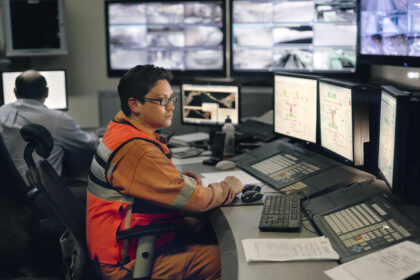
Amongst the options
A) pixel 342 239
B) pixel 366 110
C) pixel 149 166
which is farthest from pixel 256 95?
pixel 342 239

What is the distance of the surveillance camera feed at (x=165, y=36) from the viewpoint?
14.1ft

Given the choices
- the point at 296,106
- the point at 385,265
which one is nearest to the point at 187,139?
the point at 296,106

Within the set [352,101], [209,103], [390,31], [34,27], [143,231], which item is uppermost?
[34,27]

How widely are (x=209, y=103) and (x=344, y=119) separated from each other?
1393 mm

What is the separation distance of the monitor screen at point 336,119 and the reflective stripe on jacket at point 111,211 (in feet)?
2.42

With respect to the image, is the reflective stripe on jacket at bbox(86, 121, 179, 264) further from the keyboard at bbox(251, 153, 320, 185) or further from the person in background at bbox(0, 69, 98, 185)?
the person in background at bbox(0, 69, 98, 185)

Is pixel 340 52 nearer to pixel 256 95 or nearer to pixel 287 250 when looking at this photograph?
pixel 256 95

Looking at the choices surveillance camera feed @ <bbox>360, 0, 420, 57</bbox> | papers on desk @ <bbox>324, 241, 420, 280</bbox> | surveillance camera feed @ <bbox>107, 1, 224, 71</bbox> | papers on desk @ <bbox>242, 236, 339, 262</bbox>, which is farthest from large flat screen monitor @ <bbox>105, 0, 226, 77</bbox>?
papers on desk @ <bbox>324, 241, 420, 280</bbox>

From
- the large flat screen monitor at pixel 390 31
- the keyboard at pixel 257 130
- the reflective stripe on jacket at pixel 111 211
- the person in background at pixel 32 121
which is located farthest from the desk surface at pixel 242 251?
the person in background at pixel 32 121

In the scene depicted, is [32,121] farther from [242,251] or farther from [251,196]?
[242,251]

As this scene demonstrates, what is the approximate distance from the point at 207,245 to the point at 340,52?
2378 millimetres

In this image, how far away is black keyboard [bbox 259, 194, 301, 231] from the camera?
175cm

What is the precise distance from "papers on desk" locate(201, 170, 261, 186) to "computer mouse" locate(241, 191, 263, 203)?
0.81 ft

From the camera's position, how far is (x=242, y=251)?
5.25ft
